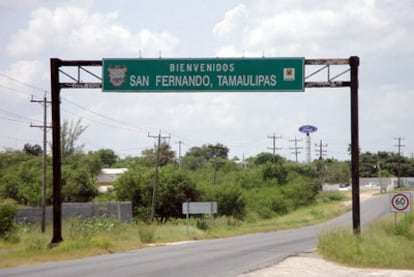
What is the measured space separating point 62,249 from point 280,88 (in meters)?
10.1

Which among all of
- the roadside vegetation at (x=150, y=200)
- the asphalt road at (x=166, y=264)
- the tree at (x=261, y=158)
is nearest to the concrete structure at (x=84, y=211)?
the roadside vegetation at (x=150, y=200)

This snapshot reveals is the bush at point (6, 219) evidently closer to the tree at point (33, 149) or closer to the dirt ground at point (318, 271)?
the dirt ground at point (318, 271)

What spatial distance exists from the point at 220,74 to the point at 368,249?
8.63 meters

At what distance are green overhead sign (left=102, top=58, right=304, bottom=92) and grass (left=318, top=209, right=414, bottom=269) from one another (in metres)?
5.81

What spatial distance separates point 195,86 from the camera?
27312mm

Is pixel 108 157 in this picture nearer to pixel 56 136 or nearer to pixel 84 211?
pixel 84 211

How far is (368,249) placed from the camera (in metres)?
22.7

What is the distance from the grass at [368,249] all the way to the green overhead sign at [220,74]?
19.1 ft

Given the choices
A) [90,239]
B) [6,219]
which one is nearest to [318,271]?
[90,239]

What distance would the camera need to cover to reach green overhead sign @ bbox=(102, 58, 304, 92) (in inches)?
1069

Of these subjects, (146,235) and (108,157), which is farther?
(108,157)

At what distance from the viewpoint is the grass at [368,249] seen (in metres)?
21.6

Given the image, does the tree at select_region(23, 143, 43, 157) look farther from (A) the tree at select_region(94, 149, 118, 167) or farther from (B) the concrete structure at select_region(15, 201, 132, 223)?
(B) the concrete structure at select_region(15, 201, 132, 223)

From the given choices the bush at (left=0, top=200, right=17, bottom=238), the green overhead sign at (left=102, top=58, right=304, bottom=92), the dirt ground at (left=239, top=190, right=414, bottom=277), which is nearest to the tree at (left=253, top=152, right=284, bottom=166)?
the bush at (left=0, top=200, right=17, bottom=238)
